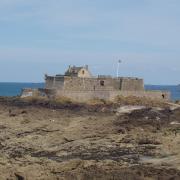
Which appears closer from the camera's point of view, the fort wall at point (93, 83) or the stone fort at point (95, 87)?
the stone fort at point (95, 87)

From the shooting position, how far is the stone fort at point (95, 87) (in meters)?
43.8

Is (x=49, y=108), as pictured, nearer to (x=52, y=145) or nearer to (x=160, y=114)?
(x=160, y=114)

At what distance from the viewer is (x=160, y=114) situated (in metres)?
36.9

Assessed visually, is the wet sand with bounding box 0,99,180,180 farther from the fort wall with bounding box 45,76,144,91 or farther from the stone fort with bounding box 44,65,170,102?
the fort wall with bounding box 45,76,144,91

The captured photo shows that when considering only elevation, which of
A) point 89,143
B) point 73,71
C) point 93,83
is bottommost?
point 89,143

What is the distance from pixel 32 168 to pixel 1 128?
1245cm

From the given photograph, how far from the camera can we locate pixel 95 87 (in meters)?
45.0

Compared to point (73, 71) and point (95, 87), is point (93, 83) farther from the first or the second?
point (73, 71)

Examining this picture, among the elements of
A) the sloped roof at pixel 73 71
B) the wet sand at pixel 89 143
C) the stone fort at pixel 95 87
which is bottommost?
the wet sand at pixel 89 143

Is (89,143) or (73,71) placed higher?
(73,71)

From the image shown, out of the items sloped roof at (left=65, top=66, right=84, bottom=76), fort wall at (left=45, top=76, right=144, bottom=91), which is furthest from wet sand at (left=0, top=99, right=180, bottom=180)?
sloped roof at (left=65, top=66, right=84, bottom=76)

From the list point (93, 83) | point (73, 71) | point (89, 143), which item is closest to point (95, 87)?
point (93, 83)

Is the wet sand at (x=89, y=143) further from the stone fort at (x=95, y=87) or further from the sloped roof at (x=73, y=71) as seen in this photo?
the sloped roof at (x=73, y=71)

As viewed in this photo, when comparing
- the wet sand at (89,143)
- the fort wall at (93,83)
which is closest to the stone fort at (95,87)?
the fort wall at (93,83)
